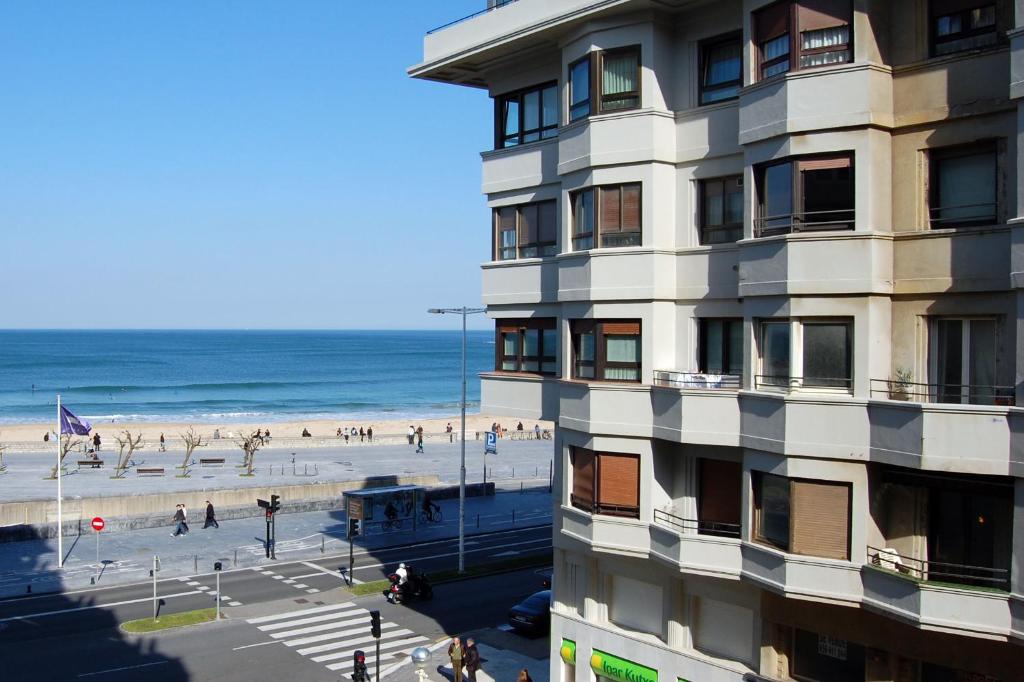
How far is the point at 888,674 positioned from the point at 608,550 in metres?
5.77

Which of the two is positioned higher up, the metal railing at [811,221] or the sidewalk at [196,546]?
the metal railing at [811,221]

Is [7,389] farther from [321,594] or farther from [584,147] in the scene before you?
[584,147]

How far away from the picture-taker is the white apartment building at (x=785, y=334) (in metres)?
15.2

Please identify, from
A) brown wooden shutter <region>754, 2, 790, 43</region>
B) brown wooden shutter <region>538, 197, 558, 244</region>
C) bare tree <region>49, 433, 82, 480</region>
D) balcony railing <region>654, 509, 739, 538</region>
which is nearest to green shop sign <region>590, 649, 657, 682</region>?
balcony railing <region>654, 509, 739, 538</region>

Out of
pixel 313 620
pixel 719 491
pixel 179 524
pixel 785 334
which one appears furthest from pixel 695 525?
pixel 179 524

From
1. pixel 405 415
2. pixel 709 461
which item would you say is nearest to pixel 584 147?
pixel 709 461

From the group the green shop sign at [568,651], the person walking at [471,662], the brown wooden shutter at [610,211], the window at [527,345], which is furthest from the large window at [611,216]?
the person walking at [471,662]

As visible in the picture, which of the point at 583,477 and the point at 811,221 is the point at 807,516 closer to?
the point at 811,221

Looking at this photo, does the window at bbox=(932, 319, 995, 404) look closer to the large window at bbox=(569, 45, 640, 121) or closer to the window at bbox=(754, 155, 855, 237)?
the window at bbox=(754, 155, 855, 237)

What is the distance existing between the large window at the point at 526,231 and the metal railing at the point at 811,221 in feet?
23.4

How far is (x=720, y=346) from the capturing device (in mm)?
19547

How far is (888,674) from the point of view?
1681cm

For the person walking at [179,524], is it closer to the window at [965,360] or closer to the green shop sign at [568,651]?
the green shop sign at [568,651]

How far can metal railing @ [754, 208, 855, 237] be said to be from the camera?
53.3 feet
